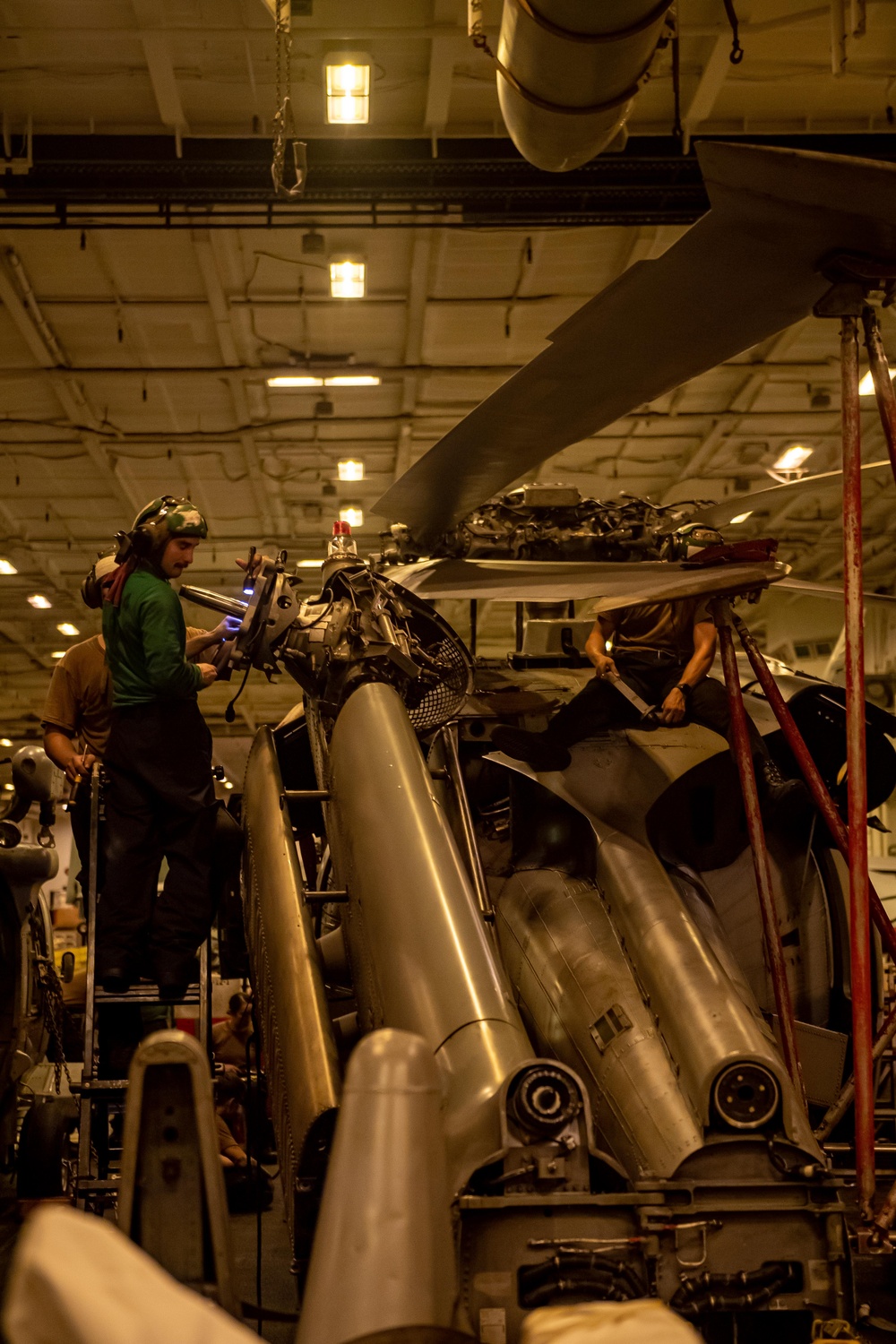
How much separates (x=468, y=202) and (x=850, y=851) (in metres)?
7.69

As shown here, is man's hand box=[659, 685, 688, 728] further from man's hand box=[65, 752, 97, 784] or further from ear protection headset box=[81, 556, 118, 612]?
man's hand box=[65, 752, 97, 784]

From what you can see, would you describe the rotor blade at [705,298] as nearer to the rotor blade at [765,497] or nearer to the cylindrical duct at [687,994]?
the rotor blade at [765,497]

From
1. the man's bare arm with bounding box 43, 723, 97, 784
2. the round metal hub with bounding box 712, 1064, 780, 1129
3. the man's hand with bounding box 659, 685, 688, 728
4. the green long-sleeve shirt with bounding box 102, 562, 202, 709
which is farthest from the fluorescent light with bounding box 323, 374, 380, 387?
the round metal hub with bounding box 712, 1064, 780, 1129

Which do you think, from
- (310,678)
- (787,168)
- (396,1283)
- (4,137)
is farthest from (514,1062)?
(4,137)

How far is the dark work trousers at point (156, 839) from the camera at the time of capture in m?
5.83

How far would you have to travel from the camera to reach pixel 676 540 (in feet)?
24.1

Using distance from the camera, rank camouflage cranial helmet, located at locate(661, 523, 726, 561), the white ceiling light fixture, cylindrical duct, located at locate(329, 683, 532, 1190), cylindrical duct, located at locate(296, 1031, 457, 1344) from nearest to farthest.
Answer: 1. cylindrical duct, located at locate(296, 1031, 457, 1344)
2. cylindrical duct, located at locate(329, 683, 532, 1190)
3. camouflage cranial helmet, located at locate(661, 523, 726, 561)
4. the white ceiling light fixture

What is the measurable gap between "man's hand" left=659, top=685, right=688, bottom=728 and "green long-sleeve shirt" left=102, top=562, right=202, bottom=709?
2164mm

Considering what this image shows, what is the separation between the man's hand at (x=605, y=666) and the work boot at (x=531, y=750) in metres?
0.64

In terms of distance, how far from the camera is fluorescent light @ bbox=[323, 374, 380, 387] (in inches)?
598

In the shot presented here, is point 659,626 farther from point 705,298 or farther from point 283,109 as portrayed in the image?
point 283,109

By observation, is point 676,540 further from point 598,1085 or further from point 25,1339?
point 25,1339

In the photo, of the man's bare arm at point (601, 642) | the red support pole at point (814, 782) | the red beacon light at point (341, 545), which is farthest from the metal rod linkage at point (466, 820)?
the red support pole at point (814, 782)

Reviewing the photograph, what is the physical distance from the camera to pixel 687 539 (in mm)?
7160
